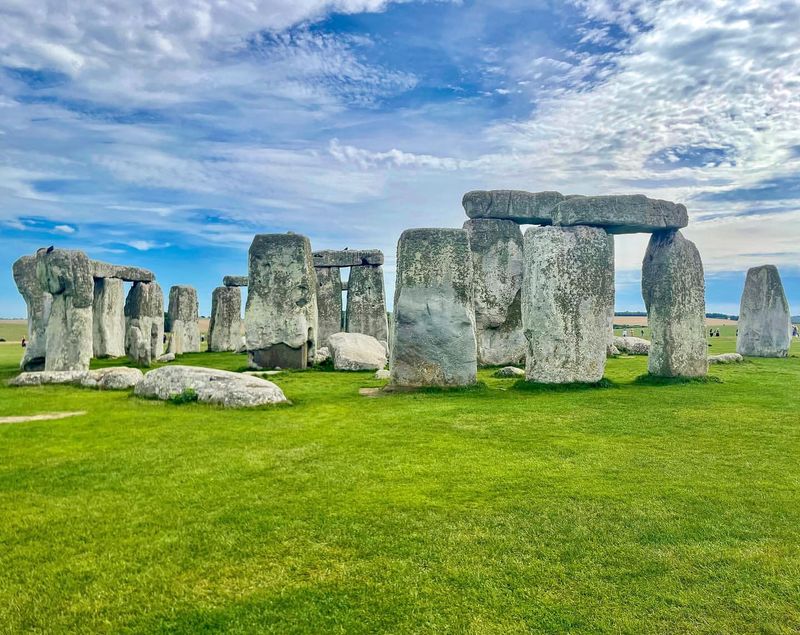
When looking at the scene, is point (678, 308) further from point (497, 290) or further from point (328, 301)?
point (328, 301)

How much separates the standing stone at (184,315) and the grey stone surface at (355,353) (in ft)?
31.9

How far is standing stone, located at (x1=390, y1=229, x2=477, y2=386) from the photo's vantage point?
10562 millimetres

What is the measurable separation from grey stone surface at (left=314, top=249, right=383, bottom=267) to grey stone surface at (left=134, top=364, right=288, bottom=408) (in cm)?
1339

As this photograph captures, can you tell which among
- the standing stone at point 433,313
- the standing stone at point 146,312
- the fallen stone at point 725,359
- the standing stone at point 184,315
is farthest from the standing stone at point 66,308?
the fallen stone at point 725,359

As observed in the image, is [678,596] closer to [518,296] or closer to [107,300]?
[518,296]

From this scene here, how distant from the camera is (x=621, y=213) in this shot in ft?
36.3

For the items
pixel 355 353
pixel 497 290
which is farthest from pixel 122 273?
pixel 497 290

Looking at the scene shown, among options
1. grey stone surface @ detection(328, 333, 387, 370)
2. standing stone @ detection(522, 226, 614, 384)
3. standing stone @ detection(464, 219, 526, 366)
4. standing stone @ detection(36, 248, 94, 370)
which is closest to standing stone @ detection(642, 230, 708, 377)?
standing stone @ detection(522, 226, 614, 384)

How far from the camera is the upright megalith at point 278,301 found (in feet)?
49.3

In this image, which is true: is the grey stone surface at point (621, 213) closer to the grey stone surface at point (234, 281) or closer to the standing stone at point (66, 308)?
the standing stone at point (66, 308)

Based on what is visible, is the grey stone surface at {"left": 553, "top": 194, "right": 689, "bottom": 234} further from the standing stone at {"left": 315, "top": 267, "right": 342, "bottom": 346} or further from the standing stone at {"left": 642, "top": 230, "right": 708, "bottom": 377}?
the standing stone at {"left": 315, "top": 267, "right": 342, "bottom": 346}

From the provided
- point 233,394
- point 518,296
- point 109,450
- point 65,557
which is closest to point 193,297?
point 518,296

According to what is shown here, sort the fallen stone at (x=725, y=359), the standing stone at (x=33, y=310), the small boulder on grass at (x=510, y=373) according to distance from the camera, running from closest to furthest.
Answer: the small boulder on grass at (x=510, y=373), the standing stone at (x=33, y=310), the fallen stone at (x=725, y=359)

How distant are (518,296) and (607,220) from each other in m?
5.07
